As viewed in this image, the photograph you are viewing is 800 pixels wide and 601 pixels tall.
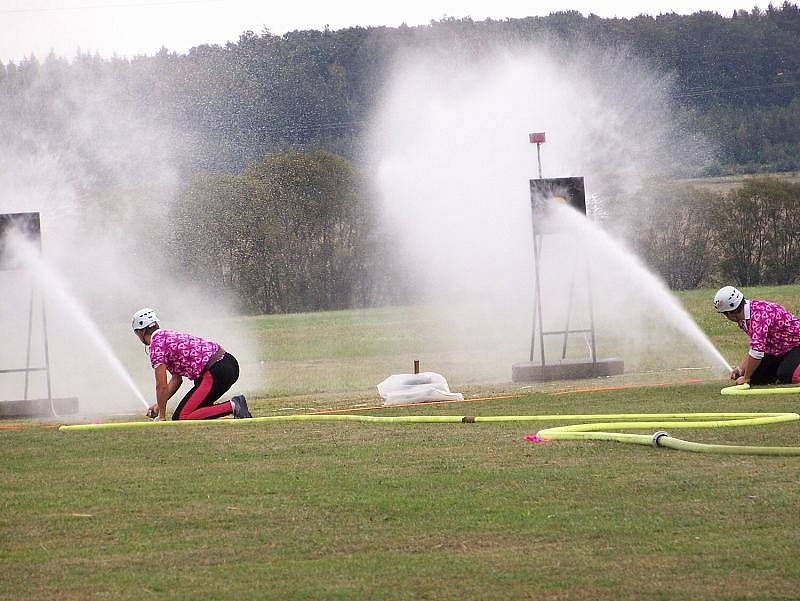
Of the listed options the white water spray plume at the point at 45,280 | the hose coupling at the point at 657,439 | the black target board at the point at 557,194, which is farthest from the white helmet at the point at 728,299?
the white water spray plume at the point at 45,280

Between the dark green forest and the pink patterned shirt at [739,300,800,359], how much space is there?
2353 centimetres

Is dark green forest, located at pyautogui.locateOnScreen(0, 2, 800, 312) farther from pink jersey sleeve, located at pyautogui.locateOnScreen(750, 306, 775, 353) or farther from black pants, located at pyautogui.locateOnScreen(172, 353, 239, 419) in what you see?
pink jersey sleeve, located at pyautogui.locateOnScreen(750, 306, 775, 353)

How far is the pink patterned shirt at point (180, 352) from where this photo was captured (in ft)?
47.3

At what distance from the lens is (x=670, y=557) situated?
20.8ft

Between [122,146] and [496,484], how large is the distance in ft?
150

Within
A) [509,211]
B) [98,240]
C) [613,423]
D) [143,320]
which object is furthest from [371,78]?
[613,423]

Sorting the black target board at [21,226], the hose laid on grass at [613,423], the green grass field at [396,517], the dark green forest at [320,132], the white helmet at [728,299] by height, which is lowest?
the green grass field at [396,517]

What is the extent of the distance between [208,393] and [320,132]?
53275 millimetres

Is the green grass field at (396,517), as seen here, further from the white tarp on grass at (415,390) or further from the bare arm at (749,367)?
the white tarp on grass at (415,390)

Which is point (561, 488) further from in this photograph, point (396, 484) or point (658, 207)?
point (658, 207)

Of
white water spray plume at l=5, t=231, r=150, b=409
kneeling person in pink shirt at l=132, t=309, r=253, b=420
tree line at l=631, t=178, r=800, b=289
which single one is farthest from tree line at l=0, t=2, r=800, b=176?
kneeling person in pink shirt at l=132, t=309, r=253, b=420

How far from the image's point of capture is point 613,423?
1169 centimetres

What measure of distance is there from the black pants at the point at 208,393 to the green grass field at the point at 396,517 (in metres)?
1.99

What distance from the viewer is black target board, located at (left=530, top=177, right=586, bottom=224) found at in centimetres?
2033
